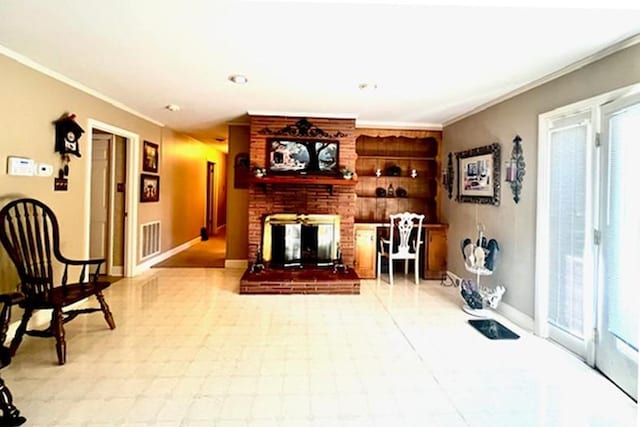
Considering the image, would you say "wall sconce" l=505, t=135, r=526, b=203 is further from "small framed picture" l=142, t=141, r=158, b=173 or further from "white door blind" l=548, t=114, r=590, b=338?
"small framed picture" l=142, t=141, r=158, b=173

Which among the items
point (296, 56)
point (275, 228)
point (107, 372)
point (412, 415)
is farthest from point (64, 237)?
point (412, 415)

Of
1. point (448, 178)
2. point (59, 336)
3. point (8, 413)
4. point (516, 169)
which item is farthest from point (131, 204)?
point (516, 169)

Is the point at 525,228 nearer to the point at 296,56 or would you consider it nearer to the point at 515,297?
the point at 515,297

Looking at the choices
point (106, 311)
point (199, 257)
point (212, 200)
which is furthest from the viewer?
point (212, 200)

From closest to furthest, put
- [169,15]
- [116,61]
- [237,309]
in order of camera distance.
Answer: [169,15]
[116,61]
[237,309]

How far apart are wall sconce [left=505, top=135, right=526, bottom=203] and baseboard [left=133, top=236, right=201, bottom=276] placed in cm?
520

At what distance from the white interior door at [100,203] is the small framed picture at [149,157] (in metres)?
0.51

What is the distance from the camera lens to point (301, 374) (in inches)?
100

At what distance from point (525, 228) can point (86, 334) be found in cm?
424

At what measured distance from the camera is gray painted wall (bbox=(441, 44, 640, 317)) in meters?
2.63

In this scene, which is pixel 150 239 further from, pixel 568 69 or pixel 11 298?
pixel 568 69

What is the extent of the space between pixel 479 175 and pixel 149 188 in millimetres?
4905

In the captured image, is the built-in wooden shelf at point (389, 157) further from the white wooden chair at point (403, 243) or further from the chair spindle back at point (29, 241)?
the chair spindle back at point (29, 241)

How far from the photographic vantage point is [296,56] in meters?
2.92
